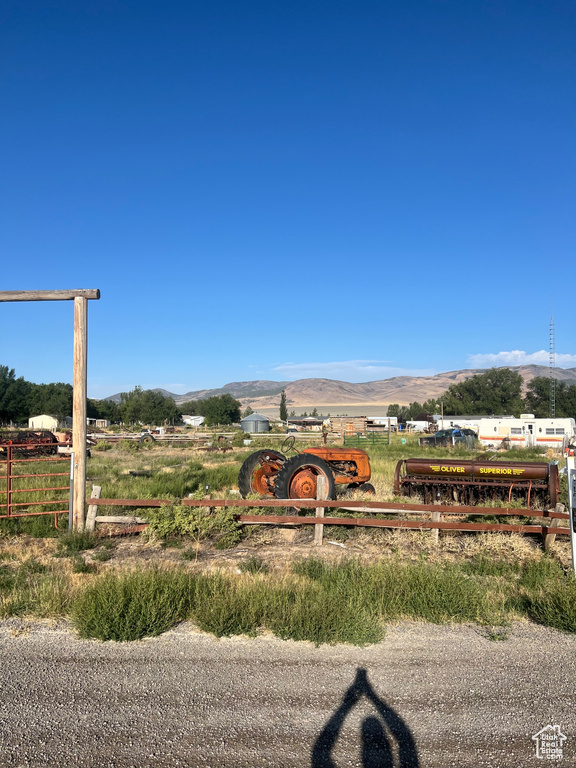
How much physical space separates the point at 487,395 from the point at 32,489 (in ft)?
408

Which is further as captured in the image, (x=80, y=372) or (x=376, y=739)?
(x=80, y=372)

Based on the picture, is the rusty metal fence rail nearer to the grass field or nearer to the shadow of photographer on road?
the grass field

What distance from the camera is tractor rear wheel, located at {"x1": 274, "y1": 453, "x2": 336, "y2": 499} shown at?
425 inches

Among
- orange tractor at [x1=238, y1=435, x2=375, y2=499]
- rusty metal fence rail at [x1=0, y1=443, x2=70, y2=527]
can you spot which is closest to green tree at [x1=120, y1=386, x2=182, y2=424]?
rusty metal fence rail at [x1=0, y1=443, x2=70, y2=527]

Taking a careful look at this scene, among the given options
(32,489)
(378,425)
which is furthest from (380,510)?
(378,425)

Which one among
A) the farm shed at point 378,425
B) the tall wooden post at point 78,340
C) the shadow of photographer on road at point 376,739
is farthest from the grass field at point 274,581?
the farm shed at point 378,425

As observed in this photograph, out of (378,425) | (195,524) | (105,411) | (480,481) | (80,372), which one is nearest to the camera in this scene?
(195,524)

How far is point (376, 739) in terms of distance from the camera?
150 inches

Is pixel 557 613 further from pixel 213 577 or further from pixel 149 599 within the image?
pixel 149 599

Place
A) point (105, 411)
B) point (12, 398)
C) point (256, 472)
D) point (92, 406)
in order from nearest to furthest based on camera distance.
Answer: point (256, 472) → point (12, 398) → point (92, 406) → point (105, 411)

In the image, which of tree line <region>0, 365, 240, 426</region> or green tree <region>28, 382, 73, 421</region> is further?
green tree <region>28, 382, 73, 421</region>

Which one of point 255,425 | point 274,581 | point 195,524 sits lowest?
point 255,425

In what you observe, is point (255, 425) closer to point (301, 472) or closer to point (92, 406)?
point (92, 406)

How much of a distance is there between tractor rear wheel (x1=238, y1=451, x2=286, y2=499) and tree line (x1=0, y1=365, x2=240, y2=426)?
77.1 metres
